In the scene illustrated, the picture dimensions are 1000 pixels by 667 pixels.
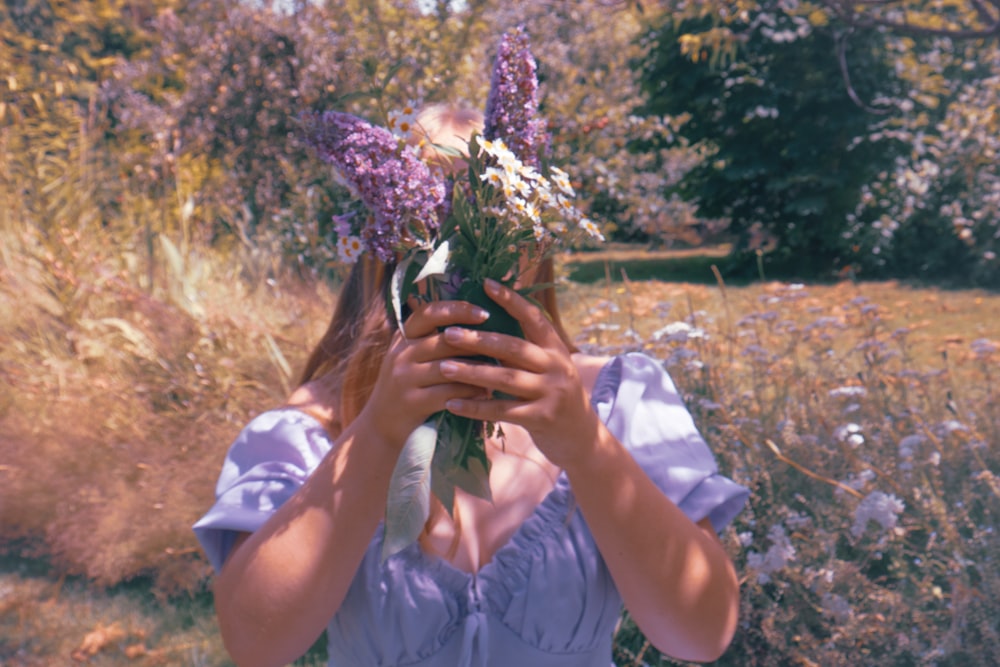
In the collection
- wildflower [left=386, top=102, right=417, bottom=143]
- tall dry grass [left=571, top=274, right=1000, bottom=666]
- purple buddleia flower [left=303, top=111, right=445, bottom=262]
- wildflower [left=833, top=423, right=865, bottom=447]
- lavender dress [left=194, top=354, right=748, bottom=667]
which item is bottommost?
tall dry grass [left=571, top=274, right=1000, bottom=666]

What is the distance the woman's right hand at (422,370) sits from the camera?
0.99m

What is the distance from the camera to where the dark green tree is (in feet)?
28.1

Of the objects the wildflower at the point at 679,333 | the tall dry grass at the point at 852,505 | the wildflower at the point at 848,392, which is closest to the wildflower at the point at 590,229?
the tall dry grass at the point at 852,505

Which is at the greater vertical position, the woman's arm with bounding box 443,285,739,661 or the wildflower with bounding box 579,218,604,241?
the wildflower with bounding box 579,218,604,241

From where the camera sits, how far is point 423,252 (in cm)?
104

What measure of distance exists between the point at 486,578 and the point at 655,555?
304 millimetres

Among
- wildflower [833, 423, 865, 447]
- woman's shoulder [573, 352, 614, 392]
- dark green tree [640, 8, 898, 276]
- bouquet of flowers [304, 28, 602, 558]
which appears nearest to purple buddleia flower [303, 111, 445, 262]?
bouquet of flowers [304, 28, 602, 558]

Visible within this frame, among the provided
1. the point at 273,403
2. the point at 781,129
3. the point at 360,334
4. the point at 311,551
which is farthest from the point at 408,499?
the point at 781,129

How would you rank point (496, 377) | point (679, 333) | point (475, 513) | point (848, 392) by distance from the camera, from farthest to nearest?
point (679, 333)
point (848, 392)
point (475, 513)
point (496, 377)

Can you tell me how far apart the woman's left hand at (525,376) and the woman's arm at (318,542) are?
53 millimetres

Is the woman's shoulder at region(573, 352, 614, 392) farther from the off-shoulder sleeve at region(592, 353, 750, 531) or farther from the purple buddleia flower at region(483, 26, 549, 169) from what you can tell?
the purple buddleia flower at region(483, 26, 549, 169)

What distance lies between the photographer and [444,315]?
990mm

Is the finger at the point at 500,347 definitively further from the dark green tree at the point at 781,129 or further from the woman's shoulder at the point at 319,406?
the dark green tree at the point at 781,129

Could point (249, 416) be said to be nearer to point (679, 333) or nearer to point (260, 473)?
point (679, 333)
